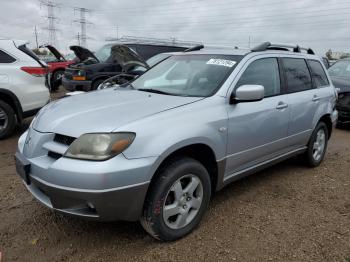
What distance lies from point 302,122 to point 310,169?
94cm

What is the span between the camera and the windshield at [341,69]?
8.80 m

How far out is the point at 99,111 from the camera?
2.92 metres

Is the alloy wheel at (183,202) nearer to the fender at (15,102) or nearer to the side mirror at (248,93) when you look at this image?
the side mirror at (248,93)

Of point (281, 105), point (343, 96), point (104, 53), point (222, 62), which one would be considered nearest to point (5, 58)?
point (222, 62)

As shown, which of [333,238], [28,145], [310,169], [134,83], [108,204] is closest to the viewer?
[108,204]

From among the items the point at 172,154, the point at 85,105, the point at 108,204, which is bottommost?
the point at 108,204

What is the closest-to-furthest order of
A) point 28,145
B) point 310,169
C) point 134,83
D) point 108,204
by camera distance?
point 108,204, point 28,145, point 134,83, point 310,169

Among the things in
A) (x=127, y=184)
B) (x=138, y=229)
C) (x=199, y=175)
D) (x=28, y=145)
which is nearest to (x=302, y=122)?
(x=199, y=175)

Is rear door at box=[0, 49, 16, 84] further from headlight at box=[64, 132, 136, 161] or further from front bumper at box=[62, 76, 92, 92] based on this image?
headlight at box=[64, 132, 136, 161]

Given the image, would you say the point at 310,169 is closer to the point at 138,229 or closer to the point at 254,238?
the point at 254,238

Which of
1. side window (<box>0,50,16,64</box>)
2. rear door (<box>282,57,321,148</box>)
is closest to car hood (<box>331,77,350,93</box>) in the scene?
rear door (<box>282,57,321,148</box>)

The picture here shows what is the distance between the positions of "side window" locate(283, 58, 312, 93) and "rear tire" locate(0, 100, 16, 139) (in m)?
4.48

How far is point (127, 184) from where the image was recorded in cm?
250

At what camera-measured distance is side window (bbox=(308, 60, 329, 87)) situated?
15.9ft
